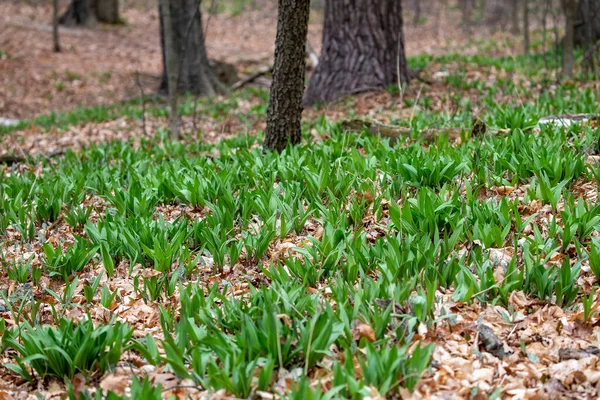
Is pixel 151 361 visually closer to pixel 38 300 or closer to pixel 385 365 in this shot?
pixel 385 365

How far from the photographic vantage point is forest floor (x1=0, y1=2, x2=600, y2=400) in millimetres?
2535

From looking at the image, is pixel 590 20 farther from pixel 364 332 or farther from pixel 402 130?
pixel 364 332

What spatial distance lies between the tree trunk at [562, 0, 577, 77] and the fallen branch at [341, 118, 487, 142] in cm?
326

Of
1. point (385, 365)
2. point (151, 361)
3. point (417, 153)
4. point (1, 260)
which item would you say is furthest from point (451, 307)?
point (1, 260)

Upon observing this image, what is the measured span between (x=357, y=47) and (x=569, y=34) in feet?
9.05

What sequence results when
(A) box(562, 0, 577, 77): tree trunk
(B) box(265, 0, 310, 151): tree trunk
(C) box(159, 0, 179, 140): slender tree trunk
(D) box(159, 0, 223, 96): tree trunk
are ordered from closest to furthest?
(B) box(265, 0, 310, 151): tree trunk
(C) box(159, 0, 179, 140): slender tree trunk
(A) box(562, 0, 577, 77): tree trunk
(D) box(159, 0, 223, 96): tree trunk

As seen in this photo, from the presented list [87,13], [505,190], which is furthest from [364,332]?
[87,13]

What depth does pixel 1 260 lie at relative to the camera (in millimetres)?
3920

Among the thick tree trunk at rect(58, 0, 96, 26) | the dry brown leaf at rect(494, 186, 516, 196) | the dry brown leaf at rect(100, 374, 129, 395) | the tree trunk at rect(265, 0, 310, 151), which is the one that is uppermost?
the thick tree trunk at rect(58, 0, 96, 26)

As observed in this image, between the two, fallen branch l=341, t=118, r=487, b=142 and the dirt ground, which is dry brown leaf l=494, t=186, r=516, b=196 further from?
the dirt ground

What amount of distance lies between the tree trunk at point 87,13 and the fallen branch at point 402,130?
17512mm

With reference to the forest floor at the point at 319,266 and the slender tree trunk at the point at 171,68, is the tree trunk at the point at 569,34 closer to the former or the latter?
the forest floor at the point at 319,266

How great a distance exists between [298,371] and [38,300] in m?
1.82

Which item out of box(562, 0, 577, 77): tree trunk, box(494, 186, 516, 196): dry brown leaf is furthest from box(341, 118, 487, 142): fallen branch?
box(562, 0, 577, 77): tree trunk
